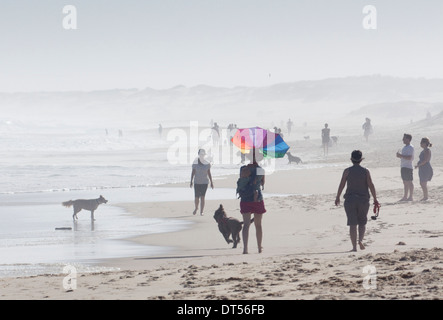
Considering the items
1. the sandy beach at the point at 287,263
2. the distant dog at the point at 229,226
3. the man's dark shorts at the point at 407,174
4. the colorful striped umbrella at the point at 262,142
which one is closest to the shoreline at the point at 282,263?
the sandy beach at the point at 287,263

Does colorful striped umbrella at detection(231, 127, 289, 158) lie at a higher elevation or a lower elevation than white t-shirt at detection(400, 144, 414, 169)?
higher

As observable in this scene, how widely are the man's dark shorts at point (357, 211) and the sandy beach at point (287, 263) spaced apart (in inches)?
17.8

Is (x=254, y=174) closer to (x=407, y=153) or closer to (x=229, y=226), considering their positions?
(x=229, y=226)

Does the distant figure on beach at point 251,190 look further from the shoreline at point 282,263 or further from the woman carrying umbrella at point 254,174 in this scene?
the shoreline at point 282,263

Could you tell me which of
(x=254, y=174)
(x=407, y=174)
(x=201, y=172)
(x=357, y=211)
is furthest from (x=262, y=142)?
(x=407, y=174)

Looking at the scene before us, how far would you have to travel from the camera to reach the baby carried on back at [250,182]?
11039 millimetres

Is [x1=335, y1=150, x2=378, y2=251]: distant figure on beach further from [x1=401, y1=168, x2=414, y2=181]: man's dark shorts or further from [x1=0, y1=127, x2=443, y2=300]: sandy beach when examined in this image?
[x1=401, y1=168, x2=414, y2=181]: man's dark shorts

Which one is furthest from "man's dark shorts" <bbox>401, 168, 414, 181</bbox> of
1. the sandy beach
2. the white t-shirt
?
the sandy beach

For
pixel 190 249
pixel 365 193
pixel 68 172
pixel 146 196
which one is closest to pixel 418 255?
pixel 365 193

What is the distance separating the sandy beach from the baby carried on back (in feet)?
2.82

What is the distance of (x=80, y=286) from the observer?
861 cm

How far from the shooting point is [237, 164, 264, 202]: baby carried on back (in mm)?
11039

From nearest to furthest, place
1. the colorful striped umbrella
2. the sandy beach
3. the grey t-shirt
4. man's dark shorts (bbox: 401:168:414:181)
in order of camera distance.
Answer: the sandy beach
the colorful striped umbrella
the grey t-shirt
man's dark shorts (bbox: 401:168:414:181)

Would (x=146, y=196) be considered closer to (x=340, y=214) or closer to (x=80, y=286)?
(x=340, y=214)
